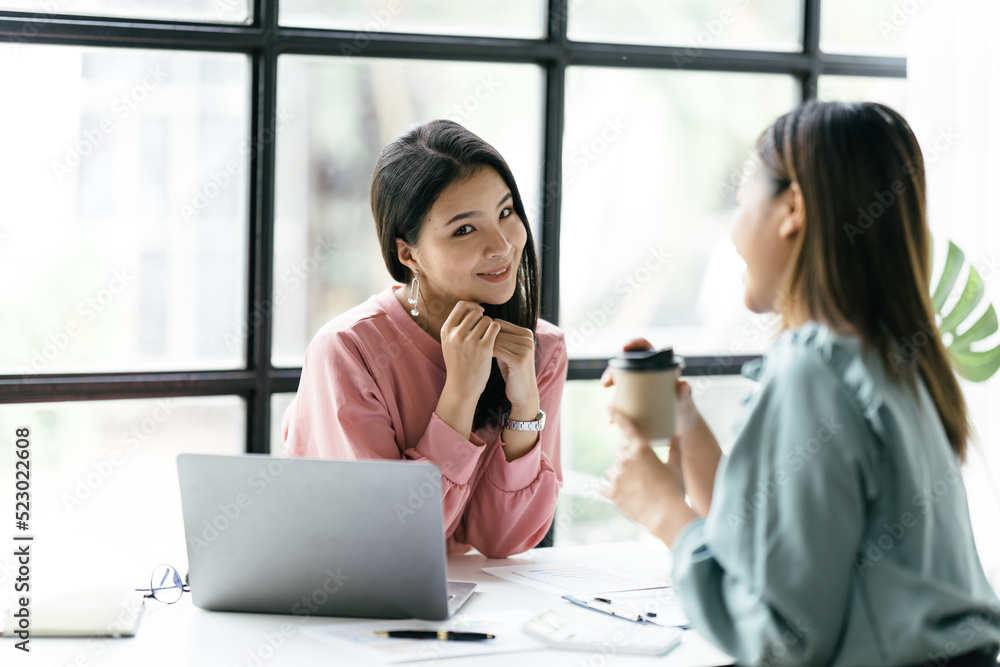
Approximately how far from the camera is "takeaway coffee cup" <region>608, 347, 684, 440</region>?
4.27 ft

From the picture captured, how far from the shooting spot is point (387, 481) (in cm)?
139

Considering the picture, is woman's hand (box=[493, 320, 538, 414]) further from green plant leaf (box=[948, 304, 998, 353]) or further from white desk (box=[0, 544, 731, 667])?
green plant leaf (box=[948, 304, 998, 353])

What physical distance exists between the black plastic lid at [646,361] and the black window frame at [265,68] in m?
1.46

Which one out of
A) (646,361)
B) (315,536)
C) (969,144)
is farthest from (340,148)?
(969,144)

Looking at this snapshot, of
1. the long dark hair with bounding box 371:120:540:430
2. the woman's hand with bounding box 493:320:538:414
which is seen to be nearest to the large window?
the long dark hair with bounding box 371:120:540:430

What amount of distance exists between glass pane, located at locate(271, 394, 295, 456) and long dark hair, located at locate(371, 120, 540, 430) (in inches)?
27.2

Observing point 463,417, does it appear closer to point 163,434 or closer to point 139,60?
point 163,434

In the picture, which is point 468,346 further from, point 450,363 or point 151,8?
point 151,8

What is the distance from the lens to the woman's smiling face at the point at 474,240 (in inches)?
77.8

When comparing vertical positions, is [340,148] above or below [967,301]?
above

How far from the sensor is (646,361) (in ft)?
4.29

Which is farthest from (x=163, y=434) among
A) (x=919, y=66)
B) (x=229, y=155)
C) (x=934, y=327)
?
(x=919, y=66)

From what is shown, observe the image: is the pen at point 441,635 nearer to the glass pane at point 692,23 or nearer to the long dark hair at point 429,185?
the long dark hair at point 429,185

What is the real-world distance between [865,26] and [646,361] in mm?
2337
